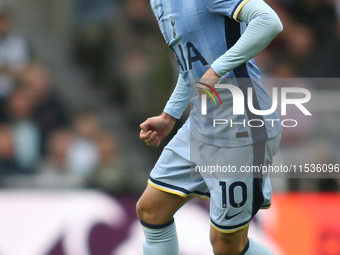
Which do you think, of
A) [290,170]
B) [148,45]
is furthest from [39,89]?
[290,170]

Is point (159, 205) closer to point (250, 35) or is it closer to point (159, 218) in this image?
point (159, 218)

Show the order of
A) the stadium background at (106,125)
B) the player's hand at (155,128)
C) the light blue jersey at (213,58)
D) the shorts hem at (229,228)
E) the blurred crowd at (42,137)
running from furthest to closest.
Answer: the blurred crowd at (42,137) → the stadium background at (106,125) → the player's hand at (155,128) → the shorts hem at (229,228) → the light blue jersey at (213,58)

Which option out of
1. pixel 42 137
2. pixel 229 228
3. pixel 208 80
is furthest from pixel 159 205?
pixel 42 137

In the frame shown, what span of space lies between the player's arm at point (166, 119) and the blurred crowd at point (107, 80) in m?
1.66

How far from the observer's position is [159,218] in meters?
1.98

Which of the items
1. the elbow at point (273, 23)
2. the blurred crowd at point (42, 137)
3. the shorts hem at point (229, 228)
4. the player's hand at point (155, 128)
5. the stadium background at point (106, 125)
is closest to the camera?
the elbow at point (273, 23)

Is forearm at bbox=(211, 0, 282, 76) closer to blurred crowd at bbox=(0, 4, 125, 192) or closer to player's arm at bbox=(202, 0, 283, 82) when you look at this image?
player's arm at bbox=(202, 0, 283, 82)

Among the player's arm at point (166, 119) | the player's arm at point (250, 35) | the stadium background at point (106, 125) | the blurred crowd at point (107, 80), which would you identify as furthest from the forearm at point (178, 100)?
the blurred crowd at point (107, 80)

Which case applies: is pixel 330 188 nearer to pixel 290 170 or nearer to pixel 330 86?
pixel 290 170

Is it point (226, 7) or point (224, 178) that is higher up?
point (226, 7)

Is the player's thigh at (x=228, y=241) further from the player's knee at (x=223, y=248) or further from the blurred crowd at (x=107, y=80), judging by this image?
the blurred crowd at (x=107, y=80)

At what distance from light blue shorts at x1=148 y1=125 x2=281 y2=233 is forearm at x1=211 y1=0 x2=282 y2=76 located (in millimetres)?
334

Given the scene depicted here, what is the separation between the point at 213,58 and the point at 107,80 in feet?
8.98

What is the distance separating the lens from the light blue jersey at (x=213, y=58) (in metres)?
1.76
